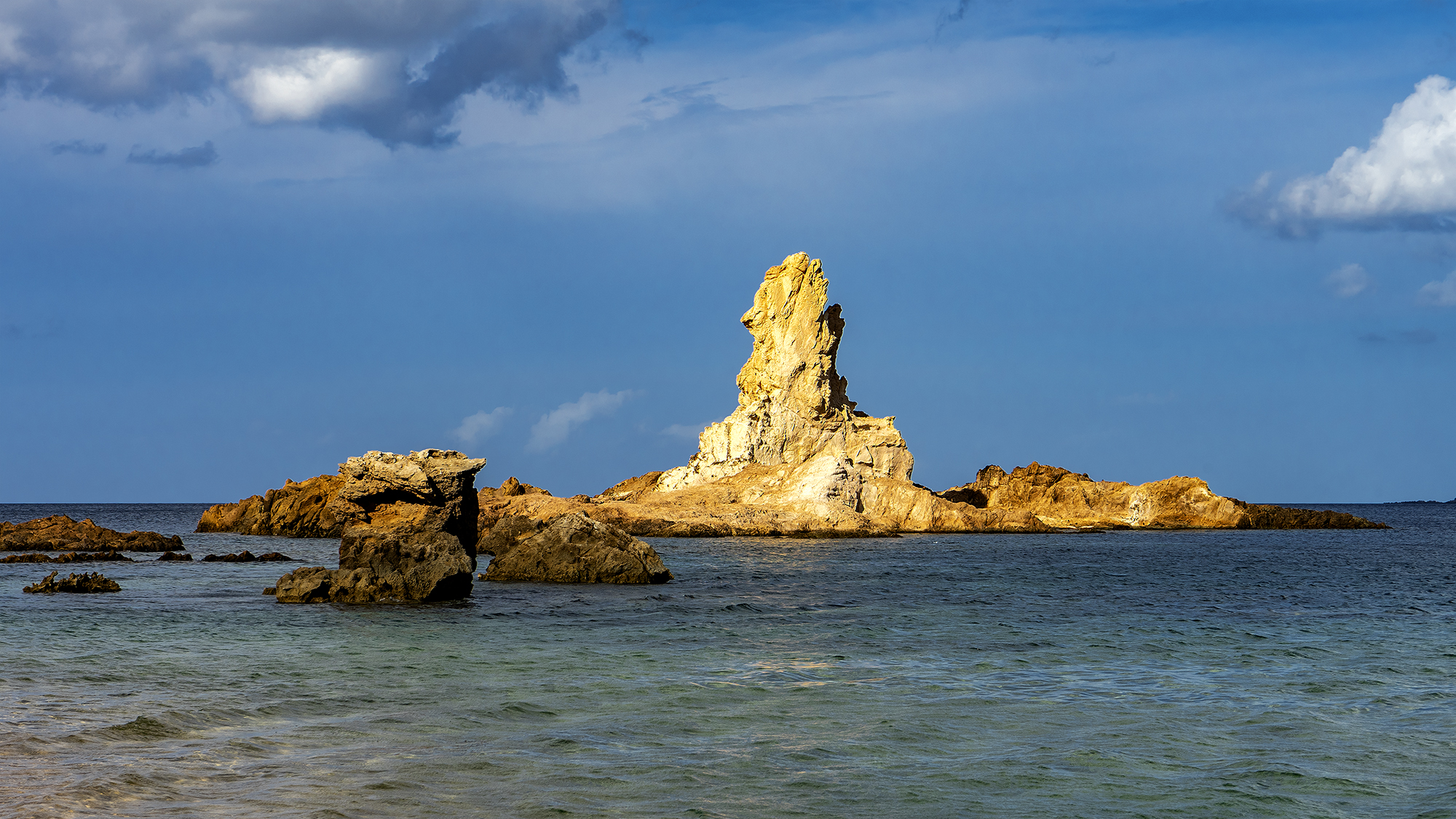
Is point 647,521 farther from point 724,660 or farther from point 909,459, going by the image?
point 724,660

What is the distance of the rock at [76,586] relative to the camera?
29688 mm

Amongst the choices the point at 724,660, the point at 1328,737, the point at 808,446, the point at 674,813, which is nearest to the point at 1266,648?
the point at 1328,737

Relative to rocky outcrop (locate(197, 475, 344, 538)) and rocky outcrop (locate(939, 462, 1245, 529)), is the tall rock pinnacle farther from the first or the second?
rocky outcrop (locate(197, 475, 344, 538))

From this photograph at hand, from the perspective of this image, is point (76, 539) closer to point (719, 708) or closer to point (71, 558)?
point (71, 558)

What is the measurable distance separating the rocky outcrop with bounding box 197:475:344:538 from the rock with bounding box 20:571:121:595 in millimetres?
31937

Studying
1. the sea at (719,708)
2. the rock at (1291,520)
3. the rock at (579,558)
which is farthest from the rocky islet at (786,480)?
the sea at (719,708)

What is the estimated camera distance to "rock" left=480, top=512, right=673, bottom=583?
33.5 metres

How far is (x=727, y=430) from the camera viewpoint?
79.8 meters

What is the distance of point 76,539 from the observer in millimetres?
52812

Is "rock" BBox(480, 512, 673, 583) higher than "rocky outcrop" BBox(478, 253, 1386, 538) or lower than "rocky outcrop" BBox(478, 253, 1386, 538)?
lower

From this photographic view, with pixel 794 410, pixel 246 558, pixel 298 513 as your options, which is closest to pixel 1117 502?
pixel 794 410

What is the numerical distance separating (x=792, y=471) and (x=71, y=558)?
41482 mm

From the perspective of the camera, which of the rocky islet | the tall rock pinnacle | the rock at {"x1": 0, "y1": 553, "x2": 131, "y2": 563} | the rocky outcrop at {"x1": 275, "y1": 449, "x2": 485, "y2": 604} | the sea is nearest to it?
the sea

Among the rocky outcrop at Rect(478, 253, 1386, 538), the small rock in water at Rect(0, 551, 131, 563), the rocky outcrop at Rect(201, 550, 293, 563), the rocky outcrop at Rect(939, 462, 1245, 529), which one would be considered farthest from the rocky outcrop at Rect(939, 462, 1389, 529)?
the small rock in water at Rect(0, 551, 131, 563)
